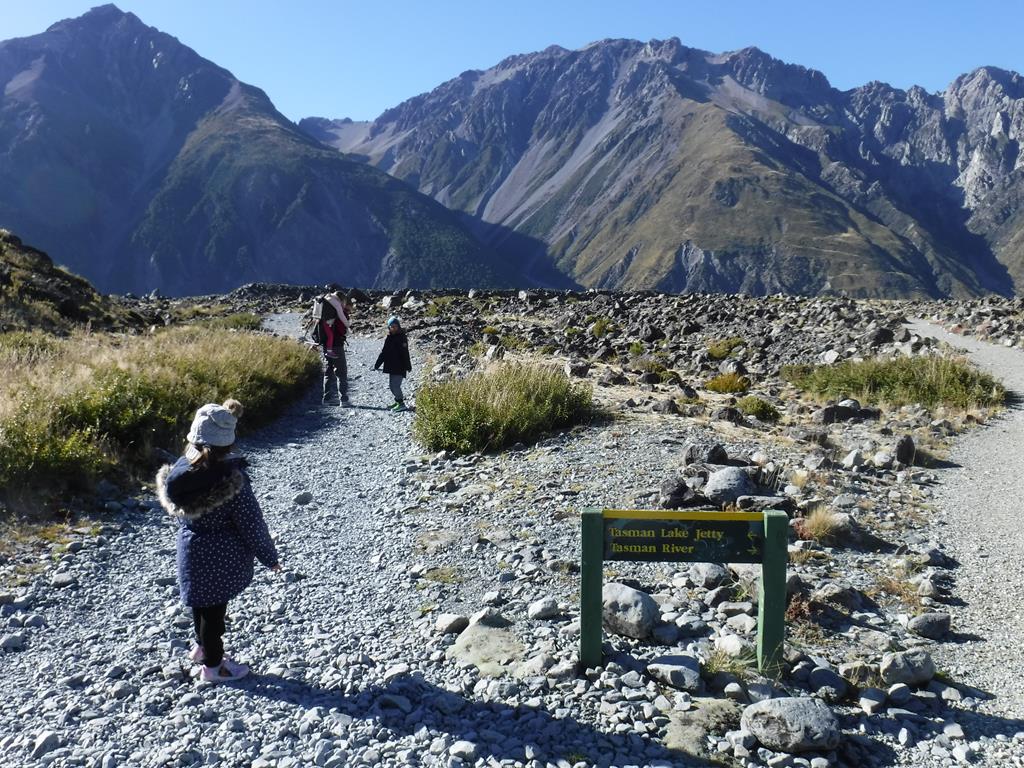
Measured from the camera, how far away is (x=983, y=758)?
4750 mm

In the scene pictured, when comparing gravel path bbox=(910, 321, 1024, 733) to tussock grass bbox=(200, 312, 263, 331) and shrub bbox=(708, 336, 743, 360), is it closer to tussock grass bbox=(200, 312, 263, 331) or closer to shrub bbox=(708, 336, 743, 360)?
shrub bbox=(708, 336, 743, 360)

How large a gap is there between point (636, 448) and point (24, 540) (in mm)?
7652

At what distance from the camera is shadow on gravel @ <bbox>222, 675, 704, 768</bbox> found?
4.75 meters

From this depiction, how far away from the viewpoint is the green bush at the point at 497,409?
12.2 m

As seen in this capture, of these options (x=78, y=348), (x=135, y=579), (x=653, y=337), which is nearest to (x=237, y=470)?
(x=135, y=579)

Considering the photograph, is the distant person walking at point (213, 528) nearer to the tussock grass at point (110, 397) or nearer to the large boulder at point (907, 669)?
the large boulder at point (907, 669)

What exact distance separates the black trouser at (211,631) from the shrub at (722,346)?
20.0m

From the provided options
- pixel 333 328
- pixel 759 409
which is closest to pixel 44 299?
pixel 333 328

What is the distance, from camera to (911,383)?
669 inches

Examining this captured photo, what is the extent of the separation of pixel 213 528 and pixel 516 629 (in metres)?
2.47

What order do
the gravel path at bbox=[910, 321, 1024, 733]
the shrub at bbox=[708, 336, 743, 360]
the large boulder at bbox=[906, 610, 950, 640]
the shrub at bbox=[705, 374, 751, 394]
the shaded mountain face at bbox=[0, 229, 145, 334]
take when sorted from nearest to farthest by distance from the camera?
the gravel path at bbox=[910, 321, 1024, 733] → the large boulder at bbox=[906, 610, 950, 640] → the shrub at bbox=[705, 374, 751, 394] → the shaded mountain face at bbox=[0, 229, 145, 334] → the shrub at bbox=[708, 336, 743, 360]

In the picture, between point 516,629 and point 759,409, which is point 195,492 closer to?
point 516,629

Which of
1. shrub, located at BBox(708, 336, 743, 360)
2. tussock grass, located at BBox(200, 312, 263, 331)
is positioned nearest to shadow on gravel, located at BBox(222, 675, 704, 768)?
shrub, located at BBox(708, 336, 743, 360)

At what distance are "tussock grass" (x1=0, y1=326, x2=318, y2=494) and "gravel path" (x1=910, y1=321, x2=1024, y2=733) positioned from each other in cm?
945
